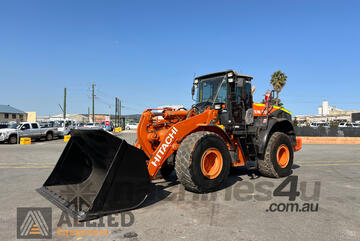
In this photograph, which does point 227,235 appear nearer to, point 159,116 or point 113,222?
point 113,222

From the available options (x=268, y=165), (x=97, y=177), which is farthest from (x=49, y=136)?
(x=268, y=165)

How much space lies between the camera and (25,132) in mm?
21828

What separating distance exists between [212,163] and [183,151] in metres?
0.91

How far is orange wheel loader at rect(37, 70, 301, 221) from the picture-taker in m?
4.18

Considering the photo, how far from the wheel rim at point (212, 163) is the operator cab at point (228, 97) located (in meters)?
1.17

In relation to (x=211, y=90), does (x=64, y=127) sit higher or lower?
lower

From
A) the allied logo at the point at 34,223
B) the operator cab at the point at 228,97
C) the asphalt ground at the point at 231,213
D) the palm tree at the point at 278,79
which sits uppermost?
the palm tree at the point at 278,79

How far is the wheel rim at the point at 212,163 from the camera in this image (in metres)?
5.31

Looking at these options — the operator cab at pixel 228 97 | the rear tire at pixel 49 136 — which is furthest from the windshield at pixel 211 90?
the rear tire at pixel 49 136

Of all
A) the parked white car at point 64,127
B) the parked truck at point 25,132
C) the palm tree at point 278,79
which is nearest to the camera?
the parked truck at point 25,132

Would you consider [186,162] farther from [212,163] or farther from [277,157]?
[277,157]

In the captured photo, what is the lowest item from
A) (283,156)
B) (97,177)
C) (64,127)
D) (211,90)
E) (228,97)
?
(97,177)

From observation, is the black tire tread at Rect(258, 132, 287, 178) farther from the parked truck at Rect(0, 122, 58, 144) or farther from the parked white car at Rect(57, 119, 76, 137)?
the parked white car at Rect(57, 119, 76, 137)

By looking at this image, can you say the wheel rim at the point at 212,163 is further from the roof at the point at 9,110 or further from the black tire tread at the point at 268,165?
the roof at the point at 9,110
